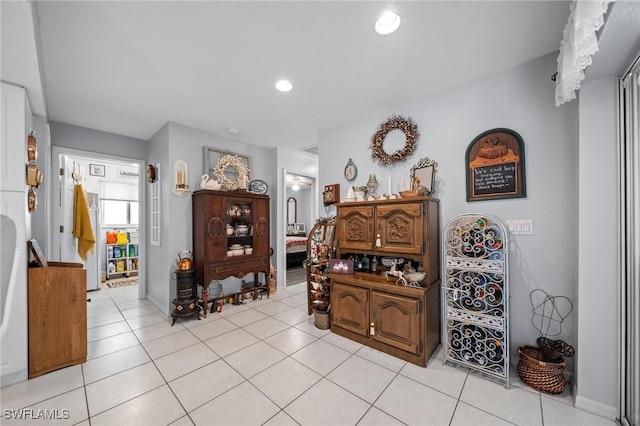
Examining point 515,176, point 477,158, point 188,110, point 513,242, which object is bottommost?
point 513,242

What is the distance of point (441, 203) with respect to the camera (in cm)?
255

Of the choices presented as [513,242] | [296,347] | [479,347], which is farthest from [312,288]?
[513,242]

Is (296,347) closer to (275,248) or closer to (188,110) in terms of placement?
(275,248)

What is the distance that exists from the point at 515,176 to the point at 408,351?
71.7 inches

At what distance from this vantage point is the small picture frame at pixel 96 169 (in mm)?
5430

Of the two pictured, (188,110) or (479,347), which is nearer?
(479,347)

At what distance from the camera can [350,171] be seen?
3.26 meters

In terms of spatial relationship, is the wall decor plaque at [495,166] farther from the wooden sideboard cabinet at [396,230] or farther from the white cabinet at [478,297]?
the wooden sideboard cabinet at [396,230]

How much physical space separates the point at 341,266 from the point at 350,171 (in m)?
1.26

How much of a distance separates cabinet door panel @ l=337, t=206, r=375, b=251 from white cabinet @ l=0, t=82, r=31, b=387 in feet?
9.32

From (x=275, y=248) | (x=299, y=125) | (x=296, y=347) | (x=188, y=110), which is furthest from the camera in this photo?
(x=275, y=248)

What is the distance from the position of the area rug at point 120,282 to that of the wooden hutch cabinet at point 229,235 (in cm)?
270

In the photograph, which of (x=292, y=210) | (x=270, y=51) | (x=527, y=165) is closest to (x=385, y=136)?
(x=527, y=165)

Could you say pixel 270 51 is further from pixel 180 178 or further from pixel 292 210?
pixel 292 210
